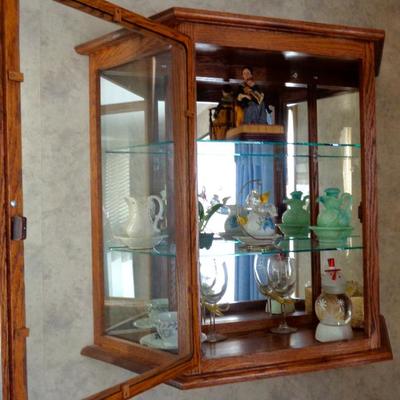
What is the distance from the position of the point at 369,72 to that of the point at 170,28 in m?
0.60

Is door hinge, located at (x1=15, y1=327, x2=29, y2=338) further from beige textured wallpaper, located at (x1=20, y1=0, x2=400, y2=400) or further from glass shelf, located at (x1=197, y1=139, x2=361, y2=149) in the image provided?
glass shelf, located at (x1=197, y1=139, x2=361, y2=149)

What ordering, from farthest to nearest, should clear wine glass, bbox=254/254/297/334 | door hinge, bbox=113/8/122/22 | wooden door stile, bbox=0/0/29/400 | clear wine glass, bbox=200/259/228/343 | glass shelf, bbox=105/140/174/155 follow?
clear wine glass, bbox=254/254/297/334 < clear wine glass, bbox=200/259/228/343 < glass shelf, bbox=105/140/174/155 < door hinge, bbox=113/8/122/22 < wooden door stile, bbox=0/0/29/400

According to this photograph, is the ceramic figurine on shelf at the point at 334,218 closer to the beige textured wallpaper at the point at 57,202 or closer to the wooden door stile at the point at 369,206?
the wooden door stile at the point at 369,206

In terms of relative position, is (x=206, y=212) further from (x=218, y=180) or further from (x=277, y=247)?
(x=277, y=247)

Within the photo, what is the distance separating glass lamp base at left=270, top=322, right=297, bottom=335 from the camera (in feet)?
5.30

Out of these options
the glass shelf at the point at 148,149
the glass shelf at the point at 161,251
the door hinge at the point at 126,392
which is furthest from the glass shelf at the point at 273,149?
the door hinge at the point at 126,392

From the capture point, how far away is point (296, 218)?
1.66m

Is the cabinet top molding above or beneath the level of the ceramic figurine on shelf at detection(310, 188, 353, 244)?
A: above

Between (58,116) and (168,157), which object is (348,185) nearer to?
(168,157)

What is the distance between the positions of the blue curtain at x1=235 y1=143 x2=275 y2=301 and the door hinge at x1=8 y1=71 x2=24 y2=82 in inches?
31.3

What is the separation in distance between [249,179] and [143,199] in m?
0.49

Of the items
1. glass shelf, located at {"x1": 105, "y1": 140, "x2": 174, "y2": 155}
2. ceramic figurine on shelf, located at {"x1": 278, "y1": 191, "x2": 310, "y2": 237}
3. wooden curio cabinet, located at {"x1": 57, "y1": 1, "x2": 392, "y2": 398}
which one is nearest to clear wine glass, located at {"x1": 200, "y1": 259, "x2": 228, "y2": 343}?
wooden curio cabinet, located at {"x1": 57, "y1": 1, "x2": 392, "y2": 398}

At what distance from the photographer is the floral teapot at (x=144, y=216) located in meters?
1.23

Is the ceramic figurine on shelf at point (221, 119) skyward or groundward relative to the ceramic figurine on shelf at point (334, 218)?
skyward
